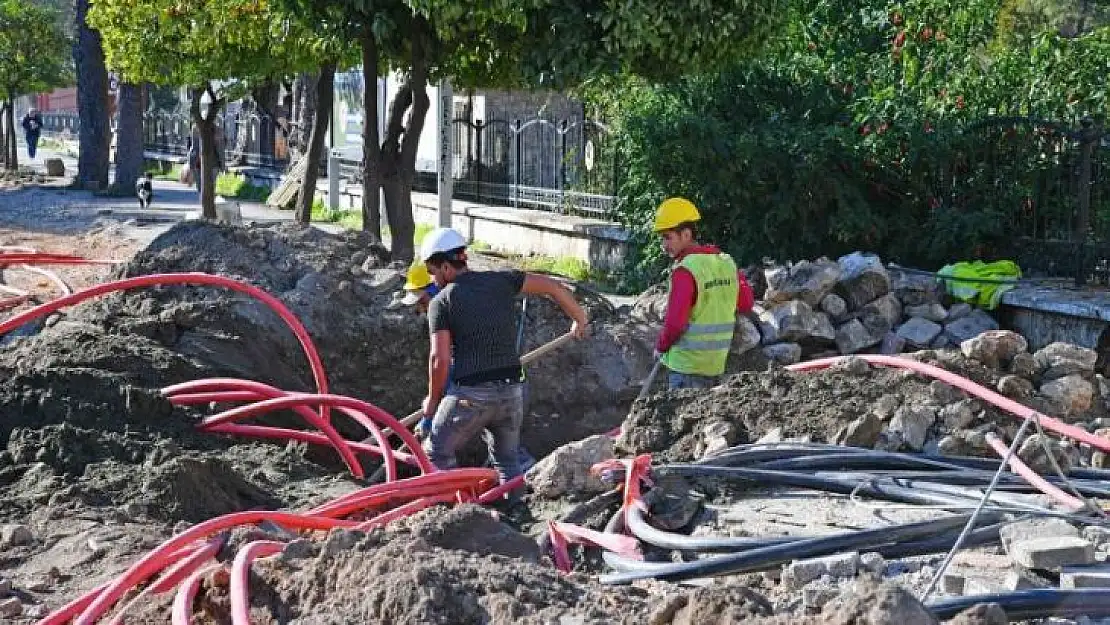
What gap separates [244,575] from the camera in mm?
4836

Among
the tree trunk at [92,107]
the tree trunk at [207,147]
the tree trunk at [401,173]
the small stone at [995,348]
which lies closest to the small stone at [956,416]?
the small stone at [995,348]

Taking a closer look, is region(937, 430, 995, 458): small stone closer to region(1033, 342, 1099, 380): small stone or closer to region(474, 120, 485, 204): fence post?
region(1033, 342, 1099, 380): small stone

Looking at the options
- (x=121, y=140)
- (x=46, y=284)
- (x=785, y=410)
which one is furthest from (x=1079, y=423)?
(x=121, y=140)

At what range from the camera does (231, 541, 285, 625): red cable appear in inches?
180

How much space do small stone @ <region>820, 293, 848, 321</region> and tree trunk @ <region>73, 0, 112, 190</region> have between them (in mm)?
22565

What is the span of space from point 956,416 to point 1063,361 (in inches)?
69.6

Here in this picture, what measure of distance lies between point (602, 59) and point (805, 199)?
2.24m

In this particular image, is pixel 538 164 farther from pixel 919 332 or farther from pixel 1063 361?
pixel 1063 361

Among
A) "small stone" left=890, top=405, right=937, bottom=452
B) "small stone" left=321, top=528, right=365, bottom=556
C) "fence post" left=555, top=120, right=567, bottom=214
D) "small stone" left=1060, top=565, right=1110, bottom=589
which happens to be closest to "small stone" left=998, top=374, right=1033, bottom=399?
"small stone" left=890, top=405, right=937, bottom=452

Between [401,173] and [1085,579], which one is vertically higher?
[401,173]

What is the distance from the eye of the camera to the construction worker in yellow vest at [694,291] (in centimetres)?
799

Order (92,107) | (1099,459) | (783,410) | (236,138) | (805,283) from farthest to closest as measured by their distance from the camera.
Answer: (236,138) < (92,107) < (805,283) < (783,410) < (1099,459)

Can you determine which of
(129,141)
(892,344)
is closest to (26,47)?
(129,141)

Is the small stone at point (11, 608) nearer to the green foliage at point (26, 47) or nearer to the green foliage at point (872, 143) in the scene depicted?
the green foliage at point (872, 143)
